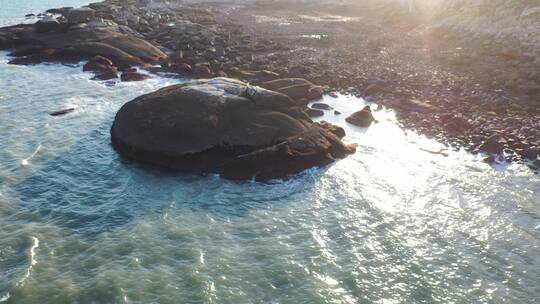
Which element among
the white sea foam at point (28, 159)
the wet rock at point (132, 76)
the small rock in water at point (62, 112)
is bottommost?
the wet rock at point (132, 76)

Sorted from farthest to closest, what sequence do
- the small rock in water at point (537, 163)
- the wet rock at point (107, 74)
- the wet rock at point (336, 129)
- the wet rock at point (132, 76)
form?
1. the wet rock at point (107, 74)
2. the wet rock at point (132, 76)
3. the wet rock at point (336, 129)
4. the small rock in water at point (537, 163)

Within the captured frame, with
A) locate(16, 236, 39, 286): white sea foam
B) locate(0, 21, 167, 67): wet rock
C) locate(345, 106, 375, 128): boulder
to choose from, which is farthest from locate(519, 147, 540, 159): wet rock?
locate(0, 21, 167, 67): wet rock

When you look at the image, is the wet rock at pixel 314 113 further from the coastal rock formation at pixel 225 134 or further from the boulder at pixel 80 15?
the boulder at pixel 80 15

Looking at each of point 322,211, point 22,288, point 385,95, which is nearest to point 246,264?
point 322,211

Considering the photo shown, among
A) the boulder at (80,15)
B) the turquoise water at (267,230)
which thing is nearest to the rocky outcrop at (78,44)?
the boulder at (80,15)

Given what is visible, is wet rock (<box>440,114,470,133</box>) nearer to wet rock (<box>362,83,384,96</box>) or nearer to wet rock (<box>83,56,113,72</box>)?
wet rock (<box>362,83,384,96</box>)

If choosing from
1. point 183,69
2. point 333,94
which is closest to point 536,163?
point 333,94

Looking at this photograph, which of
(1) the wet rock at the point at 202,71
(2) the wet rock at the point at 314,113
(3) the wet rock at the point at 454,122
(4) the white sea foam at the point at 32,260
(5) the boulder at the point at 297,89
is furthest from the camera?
(1) the wet rock at the point at 202,71
